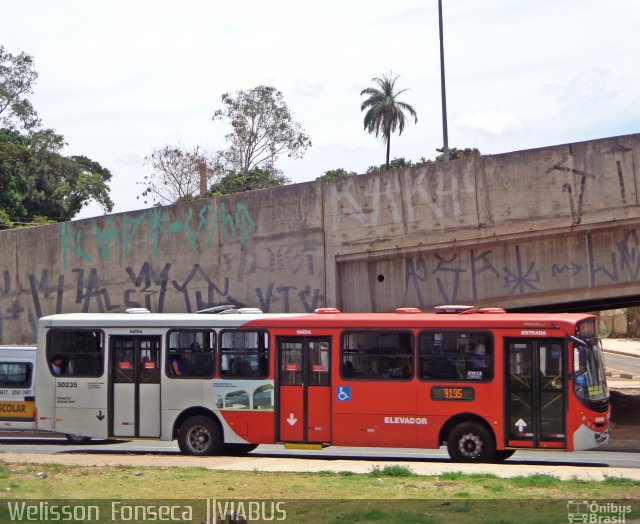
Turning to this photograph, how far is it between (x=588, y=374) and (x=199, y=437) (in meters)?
6.98

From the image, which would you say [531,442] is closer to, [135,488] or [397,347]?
[397,347]

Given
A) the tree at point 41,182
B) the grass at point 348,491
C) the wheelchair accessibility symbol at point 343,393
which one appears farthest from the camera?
the tree at point 41,182

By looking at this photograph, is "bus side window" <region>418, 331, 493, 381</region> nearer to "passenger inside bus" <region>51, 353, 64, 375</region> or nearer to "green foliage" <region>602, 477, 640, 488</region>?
"green foliage" <region>602, 477, 640, 488</region>

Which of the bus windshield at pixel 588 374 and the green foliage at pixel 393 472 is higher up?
the bus windshield at pixel 588 374

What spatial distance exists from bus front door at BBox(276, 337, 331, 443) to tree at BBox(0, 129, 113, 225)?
40.5m

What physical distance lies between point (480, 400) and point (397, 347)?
169cm

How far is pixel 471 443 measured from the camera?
1539cm

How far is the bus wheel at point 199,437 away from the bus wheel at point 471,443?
4.23 m

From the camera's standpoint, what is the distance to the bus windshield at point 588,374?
1495cm

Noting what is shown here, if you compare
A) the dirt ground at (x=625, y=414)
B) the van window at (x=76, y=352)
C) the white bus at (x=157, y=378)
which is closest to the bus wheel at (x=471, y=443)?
the white bus at (x=157, y=378)

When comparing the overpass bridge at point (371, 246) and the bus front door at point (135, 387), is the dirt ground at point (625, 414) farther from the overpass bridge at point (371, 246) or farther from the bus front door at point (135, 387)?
the bus front door at point (135, 387)

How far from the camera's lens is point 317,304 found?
74.1 ft

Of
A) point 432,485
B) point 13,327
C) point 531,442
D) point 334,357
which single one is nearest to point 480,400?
point 531,442

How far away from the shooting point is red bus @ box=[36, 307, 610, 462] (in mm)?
15117
